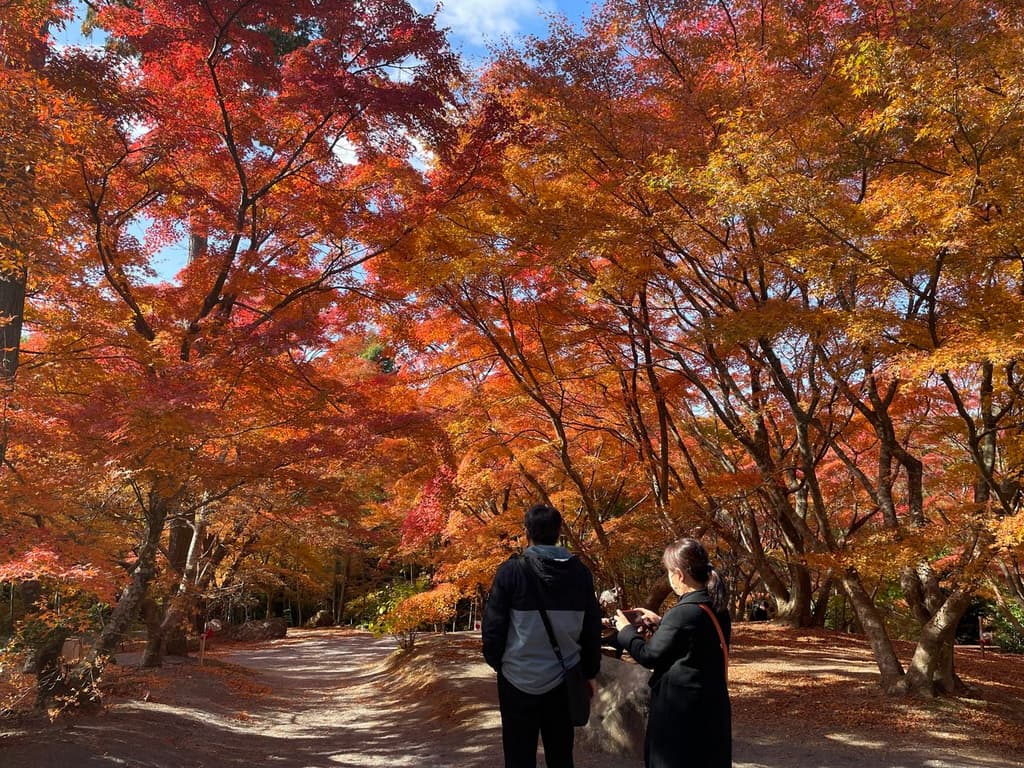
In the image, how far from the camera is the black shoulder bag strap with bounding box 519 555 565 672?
2738 millimetres

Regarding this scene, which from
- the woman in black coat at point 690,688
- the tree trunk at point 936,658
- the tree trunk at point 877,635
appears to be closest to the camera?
the woman in black coat at point 690,688

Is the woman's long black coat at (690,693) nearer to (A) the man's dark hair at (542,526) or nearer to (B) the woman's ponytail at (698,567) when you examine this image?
(B) the woman's ponytail at (698,567)

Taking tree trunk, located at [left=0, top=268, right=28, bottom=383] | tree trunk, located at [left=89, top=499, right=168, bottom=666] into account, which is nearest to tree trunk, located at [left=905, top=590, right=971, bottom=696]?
tree trunk, located at [left=89, top=499, right=168, bottom=666]

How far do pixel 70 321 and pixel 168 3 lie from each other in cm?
307

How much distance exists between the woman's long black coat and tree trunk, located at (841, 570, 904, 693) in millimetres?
6187

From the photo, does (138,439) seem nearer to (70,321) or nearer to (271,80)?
(70,321)

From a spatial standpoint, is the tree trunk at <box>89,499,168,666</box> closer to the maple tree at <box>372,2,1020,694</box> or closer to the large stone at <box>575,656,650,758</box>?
the maple tree at <box>372,2,1020,694</box>

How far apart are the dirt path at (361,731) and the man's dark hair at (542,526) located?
374 centimetres

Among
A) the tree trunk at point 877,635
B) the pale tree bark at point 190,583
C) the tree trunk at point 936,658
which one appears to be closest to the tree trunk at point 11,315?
the pale tree bark at point 190,583

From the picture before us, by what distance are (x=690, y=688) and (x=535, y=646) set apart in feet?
2.09

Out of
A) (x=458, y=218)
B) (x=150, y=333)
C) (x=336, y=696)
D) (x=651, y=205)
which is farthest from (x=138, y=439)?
(x=336, y=696)

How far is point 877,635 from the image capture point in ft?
25.9

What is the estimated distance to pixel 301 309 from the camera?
286 inches

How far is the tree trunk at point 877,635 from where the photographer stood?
7809mm
